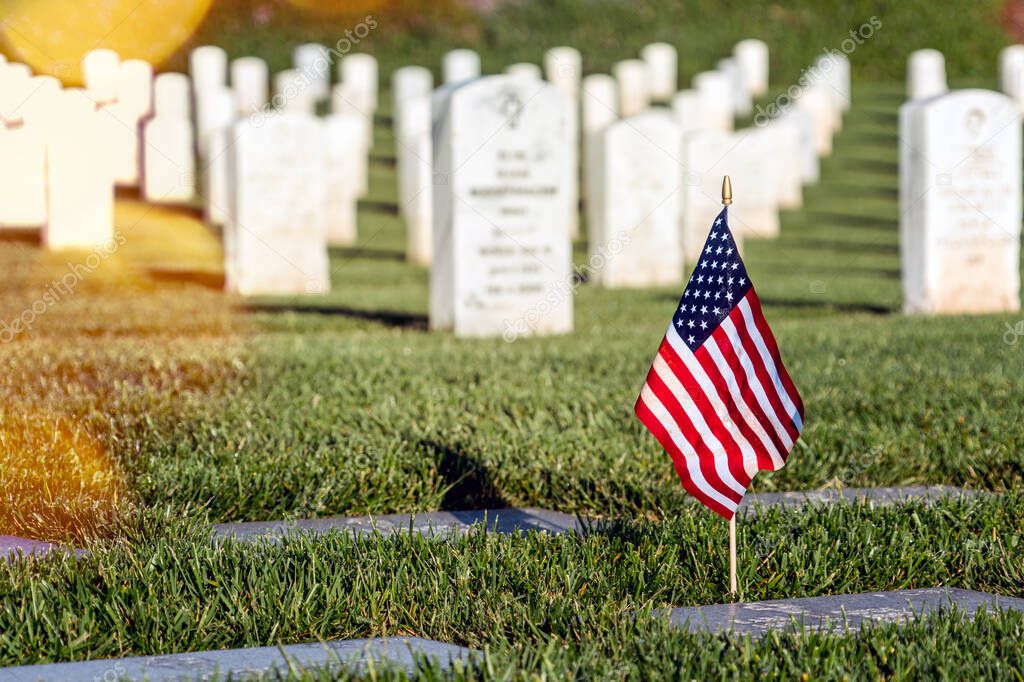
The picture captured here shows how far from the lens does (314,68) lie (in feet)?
85.1

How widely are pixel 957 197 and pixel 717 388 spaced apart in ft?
25.0

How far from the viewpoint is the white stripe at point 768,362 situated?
3.99 metres

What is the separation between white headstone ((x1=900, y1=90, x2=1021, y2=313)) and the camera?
11.0m

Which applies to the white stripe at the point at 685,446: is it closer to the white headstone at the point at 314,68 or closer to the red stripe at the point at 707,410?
the red stripe at the point at 707,410

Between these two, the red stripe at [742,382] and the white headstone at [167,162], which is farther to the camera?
the white headstone at [167,162]

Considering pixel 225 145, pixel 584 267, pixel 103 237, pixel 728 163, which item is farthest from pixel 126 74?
pixel 728 163

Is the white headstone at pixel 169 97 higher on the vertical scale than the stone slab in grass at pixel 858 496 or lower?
higher

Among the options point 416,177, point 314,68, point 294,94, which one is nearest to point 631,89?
point 314,68

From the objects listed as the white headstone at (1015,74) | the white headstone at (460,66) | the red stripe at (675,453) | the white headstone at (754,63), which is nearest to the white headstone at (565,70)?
the white headstone at (460,66)

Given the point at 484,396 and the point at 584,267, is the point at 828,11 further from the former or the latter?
the point at 484,396

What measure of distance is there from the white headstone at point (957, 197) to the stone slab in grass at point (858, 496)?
5.91m

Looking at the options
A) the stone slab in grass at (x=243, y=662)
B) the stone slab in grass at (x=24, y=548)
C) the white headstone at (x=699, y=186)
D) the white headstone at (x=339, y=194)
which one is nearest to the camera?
the stone slab in grass at (x=243, y=662)

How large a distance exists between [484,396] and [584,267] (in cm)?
908

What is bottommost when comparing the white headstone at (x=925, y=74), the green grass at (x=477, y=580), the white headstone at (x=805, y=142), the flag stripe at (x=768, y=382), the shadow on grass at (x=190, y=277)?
the green grass at (x=477, y=580)
